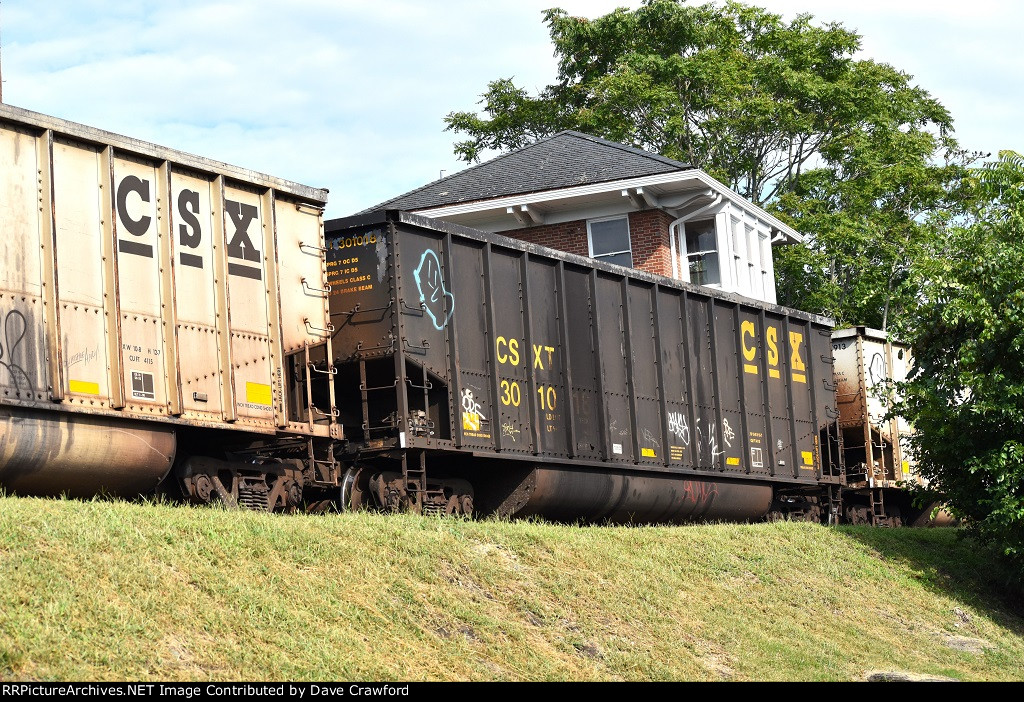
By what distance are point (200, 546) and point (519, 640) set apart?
2.68 m

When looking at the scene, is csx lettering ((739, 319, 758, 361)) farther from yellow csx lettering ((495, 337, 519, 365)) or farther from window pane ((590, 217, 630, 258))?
window pane ((590, 217, 630, 258))

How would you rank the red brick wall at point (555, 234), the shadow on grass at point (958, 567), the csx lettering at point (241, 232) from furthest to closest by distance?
1. the red brick wall at point (555, 234)
2. the shadow on grass at point (958, 567)
3. the csx lettering at point (241, 232)

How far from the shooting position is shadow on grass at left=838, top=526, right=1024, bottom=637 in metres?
17.9

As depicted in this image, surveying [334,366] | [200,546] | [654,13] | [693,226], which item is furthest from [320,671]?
[654,13]

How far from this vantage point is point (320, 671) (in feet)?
29.6

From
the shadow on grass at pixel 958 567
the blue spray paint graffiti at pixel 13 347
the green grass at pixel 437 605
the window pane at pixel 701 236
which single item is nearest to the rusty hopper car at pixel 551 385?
the green grass at pixel 437 605

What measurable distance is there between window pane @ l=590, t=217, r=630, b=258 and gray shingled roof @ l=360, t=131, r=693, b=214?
1.11 meters

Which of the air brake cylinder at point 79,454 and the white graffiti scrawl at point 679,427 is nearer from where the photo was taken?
the air brake cylinder at point 79,454

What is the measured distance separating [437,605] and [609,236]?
745 inches

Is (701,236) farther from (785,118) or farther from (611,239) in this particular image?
(785,118)

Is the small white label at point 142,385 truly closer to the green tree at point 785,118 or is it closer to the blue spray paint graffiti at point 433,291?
the blue spray paint graffiti at point 433,291

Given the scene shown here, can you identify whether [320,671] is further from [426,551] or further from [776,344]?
[776,344]

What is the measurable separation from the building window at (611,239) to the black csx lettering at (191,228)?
15.8 meters

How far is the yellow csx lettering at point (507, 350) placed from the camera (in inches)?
650
